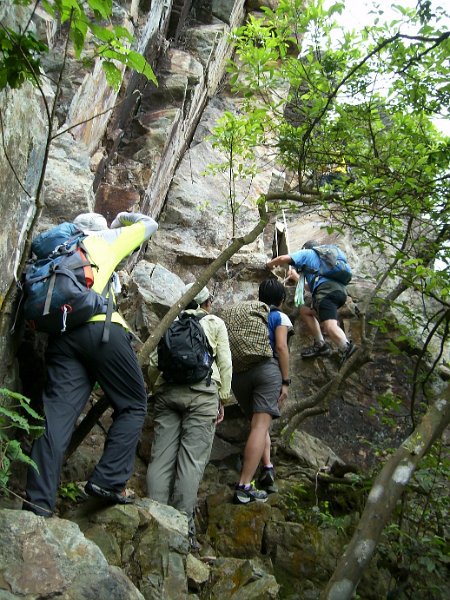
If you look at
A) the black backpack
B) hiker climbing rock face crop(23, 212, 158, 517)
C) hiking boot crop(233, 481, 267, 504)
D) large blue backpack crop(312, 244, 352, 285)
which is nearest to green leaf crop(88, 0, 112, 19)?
hiker climbing rock face crop(23, 212, 158, 517)

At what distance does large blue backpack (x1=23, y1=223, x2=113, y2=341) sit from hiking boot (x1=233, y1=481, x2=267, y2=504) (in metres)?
2.45

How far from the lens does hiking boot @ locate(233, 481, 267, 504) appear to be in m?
6.04

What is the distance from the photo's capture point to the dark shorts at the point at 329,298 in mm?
8336

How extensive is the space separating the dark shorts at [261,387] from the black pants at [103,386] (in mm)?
1874

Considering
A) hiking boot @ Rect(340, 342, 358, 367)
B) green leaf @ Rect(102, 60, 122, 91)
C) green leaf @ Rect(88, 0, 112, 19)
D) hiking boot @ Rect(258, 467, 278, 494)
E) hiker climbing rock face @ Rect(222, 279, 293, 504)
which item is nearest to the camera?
green leaf @ Rect(88, 0, 112, 19)

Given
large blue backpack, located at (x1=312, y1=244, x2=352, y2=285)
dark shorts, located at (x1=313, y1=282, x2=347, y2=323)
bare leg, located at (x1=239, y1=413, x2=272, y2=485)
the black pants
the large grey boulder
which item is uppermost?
large blue backpack, located at (x1=312, y1=244, x2=352, y2=285)

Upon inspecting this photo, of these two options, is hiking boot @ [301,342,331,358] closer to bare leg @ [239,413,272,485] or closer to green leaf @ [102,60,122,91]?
bare leg @ [239,413,272,485]

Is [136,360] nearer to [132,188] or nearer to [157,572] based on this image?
[157,572]

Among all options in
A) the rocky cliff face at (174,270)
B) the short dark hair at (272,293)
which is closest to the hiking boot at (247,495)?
the rocky cliff face at (174,270)

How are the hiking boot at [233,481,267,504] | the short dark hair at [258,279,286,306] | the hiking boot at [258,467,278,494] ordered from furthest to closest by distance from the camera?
the short dark hair at [258,279,286,306] → the hiking boot at [258,467,278,494] → the hiking boot at [233,481,267,504]

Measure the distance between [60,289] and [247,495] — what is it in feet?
9.82

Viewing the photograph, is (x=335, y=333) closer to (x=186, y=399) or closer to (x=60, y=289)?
(x=186, y=399)

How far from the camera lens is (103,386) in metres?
4.70

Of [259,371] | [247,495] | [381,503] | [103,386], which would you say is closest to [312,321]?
[259,371]
